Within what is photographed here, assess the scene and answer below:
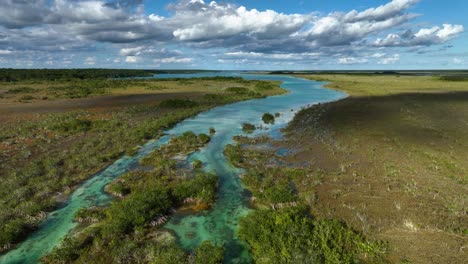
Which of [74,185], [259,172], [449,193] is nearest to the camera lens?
[449,193]

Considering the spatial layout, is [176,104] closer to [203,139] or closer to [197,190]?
[203,139]

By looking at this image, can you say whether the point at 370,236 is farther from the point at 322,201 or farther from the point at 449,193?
the point at 449,193

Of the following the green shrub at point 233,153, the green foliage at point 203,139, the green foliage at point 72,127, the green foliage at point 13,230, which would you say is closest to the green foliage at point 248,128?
the green foliage at point 203,139

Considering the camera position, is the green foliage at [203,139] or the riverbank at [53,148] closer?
the riverbank at [53,148]

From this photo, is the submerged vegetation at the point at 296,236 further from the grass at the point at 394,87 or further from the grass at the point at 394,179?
the grass at the point at 394,87

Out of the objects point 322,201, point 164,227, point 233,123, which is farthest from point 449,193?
point 233,123

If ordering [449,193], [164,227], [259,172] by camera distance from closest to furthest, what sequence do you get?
[164,227] < [449,193] < [259,172]

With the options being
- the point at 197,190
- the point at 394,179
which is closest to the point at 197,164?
the point at 197,190
